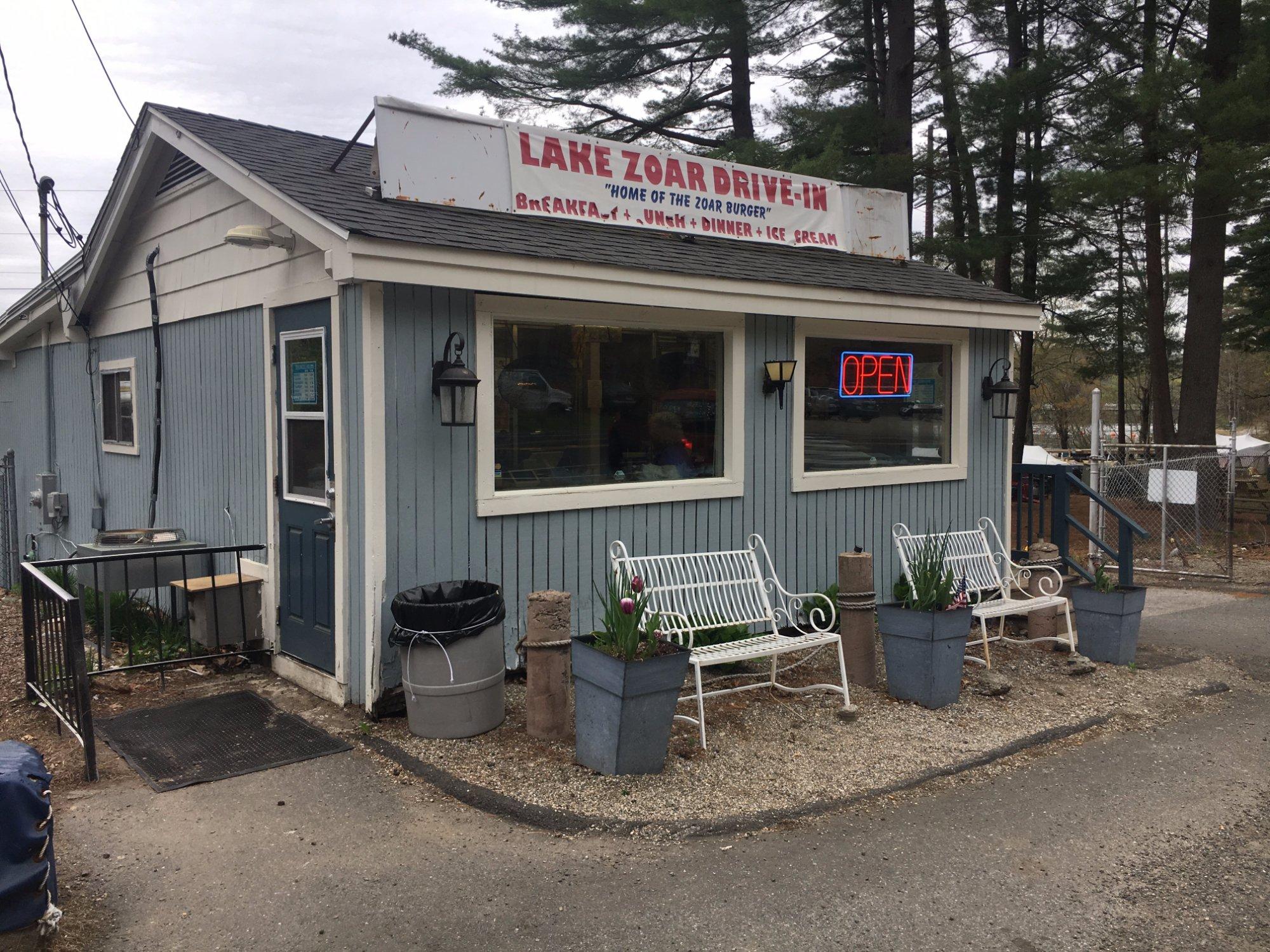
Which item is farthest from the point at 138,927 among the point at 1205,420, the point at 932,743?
the point at 1205,420

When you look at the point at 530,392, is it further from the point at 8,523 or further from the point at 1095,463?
the point at 8,523

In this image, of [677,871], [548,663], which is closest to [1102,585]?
[548,663]

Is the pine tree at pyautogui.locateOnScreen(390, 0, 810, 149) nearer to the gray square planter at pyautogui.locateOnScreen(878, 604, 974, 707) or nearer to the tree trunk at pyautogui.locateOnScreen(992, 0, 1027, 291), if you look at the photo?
the tree trunk at pyautogui.locateOnScreen(992, 0, 1027, 291)

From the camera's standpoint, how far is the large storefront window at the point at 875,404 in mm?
7465

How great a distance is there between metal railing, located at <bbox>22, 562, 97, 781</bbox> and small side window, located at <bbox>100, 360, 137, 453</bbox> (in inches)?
127

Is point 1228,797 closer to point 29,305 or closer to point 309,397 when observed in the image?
point 309,397

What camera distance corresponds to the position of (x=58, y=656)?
5.14m

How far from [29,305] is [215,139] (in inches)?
187

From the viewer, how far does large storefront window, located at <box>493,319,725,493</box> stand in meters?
5.95

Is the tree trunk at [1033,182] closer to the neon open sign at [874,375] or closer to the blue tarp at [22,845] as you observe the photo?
the neon open sign at [874,375]

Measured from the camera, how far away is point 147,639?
282 inches

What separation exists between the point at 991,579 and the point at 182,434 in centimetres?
636

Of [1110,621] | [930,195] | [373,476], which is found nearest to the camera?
[373,476]

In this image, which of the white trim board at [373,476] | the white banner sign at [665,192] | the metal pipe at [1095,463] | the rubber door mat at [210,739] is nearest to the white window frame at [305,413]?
the white trim board at [373,476]
